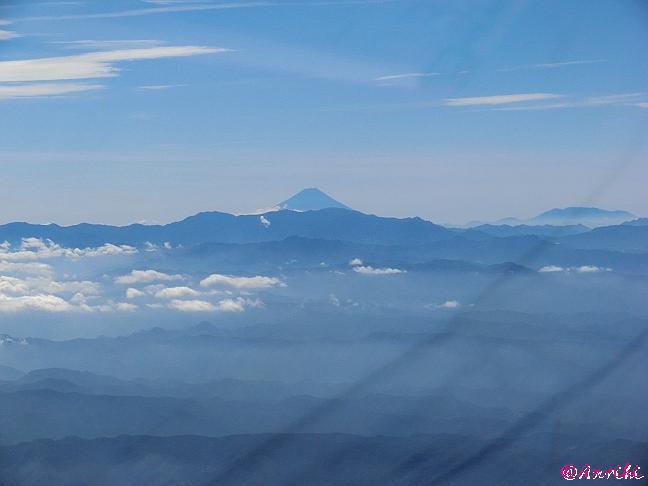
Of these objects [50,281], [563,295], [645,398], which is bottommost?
[645,398]

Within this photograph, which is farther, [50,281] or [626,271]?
[626,271]

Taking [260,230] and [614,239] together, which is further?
[260,230]

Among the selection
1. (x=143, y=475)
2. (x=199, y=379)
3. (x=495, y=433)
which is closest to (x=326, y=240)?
(x=199, y=379)

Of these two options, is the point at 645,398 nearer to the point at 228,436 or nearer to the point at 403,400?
the point at 403,400

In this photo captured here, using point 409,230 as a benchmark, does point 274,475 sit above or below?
below
